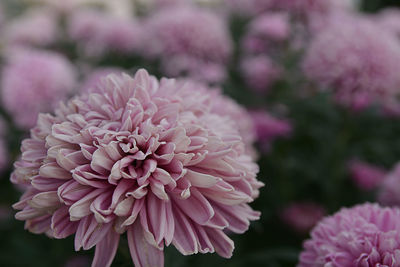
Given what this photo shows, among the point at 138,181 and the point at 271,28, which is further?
the point at 271,28

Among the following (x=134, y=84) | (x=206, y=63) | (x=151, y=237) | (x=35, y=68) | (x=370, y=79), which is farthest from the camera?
(x=35, y=68)

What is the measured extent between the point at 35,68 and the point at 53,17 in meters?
1.03

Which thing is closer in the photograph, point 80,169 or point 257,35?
point 80,169

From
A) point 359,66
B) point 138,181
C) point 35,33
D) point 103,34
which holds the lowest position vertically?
point 35,33

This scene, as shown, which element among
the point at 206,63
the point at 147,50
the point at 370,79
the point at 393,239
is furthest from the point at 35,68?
the point at 393,239

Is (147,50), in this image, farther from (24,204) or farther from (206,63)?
(24,204)

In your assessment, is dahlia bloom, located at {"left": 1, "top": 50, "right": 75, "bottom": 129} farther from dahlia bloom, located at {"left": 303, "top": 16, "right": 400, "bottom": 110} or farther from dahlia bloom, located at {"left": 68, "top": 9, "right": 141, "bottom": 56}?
dahlia bloom, located at {"left": 303, "top": 16, "right": 400, "bottom": 110}

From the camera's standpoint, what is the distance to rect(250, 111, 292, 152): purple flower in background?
1294 millimetres

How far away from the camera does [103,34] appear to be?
5.86ft

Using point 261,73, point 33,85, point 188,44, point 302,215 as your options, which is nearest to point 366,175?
point 302,215

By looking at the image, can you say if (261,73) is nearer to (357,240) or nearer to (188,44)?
(188,44)

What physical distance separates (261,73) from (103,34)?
0.74 m

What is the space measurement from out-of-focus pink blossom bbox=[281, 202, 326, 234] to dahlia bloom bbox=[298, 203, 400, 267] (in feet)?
1.90

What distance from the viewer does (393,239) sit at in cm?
56
